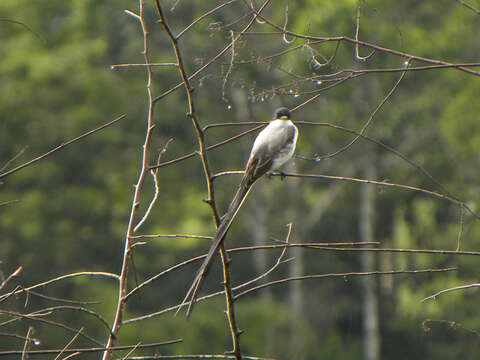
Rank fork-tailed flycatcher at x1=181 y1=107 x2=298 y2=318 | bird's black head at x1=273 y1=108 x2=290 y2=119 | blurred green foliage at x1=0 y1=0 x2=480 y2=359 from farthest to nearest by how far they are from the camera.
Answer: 1. blurred green foliage at x1=0 y1=0 x2=480 y2=359
2. bird's black head at x1=273 y1=108 x2=290 y2=119
3. fork-tailed flycatcher at x1=181 y1=107 x2=298 y2=318

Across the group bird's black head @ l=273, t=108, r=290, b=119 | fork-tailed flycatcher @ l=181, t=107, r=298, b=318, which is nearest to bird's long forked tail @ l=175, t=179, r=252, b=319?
fork-tailed flycatcher @ l=181, t=107, r=298, b=318

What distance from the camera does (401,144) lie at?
64.2 feet

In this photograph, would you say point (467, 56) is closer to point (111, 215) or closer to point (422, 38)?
point (422, 38)

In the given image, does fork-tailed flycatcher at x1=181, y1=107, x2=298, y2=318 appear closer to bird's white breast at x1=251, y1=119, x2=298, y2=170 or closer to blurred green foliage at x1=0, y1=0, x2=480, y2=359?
bird's white breast at x1=251, y1=119, x2=298, y2=170

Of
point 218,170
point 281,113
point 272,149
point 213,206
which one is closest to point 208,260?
point 213,206

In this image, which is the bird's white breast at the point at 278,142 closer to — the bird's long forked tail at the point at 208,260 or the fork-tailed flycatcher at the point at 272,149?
the fork-tailed flycatcher at the point at 272,149

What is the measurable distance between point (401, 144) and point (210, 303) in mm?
6209

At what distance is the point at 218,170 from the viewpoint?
731 inches

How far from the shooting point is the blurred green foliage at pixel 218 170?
15898 millimetres

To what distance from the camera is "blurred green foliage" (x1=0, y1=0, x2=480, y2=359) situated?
15898mm

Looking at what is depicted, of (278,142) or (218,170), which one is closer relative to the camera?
(278,142)

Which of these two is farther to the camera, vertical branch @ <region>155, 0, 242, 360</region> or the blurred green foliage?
the blurred green foliage

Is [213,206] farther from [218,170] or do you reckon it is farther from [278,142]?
[218,170]

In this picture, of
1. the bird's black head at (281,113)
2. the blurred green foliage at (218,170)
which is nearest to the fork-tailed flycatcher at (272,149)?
the bird's black head at (281,113)
